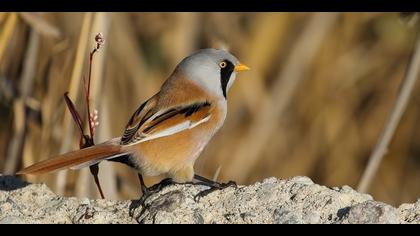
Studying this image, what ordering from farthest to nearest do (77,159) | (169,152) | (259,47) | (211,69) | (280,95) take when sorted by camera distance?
1. (259,47)
2. (280,95)
3. (211,69)
4. (169,152)
5. (77,159)

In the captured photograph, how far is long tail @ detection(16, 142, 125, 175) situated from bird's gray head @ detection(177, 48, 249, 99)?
1.90 feet

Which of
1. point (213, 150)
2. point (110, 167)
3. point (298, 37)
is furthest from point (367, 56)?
point (110, 167)

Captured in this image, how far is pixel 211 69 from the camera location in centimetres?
448

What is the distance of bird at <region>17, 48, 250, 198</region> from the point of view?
4136mm

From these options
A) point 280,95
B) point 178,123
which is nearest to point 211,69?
point 178,123

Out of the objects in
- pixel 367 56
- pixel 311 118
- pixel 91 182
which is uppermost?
pixel 367 56

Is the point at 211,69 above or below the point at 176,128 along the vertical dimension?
above

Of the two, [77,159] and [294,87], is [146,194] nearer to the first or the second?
[77,159]

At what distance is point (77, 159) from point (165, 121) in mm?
520

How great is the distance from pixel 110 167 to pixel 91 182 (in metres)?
0.17

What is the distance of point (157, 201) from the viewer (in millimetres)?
3477
